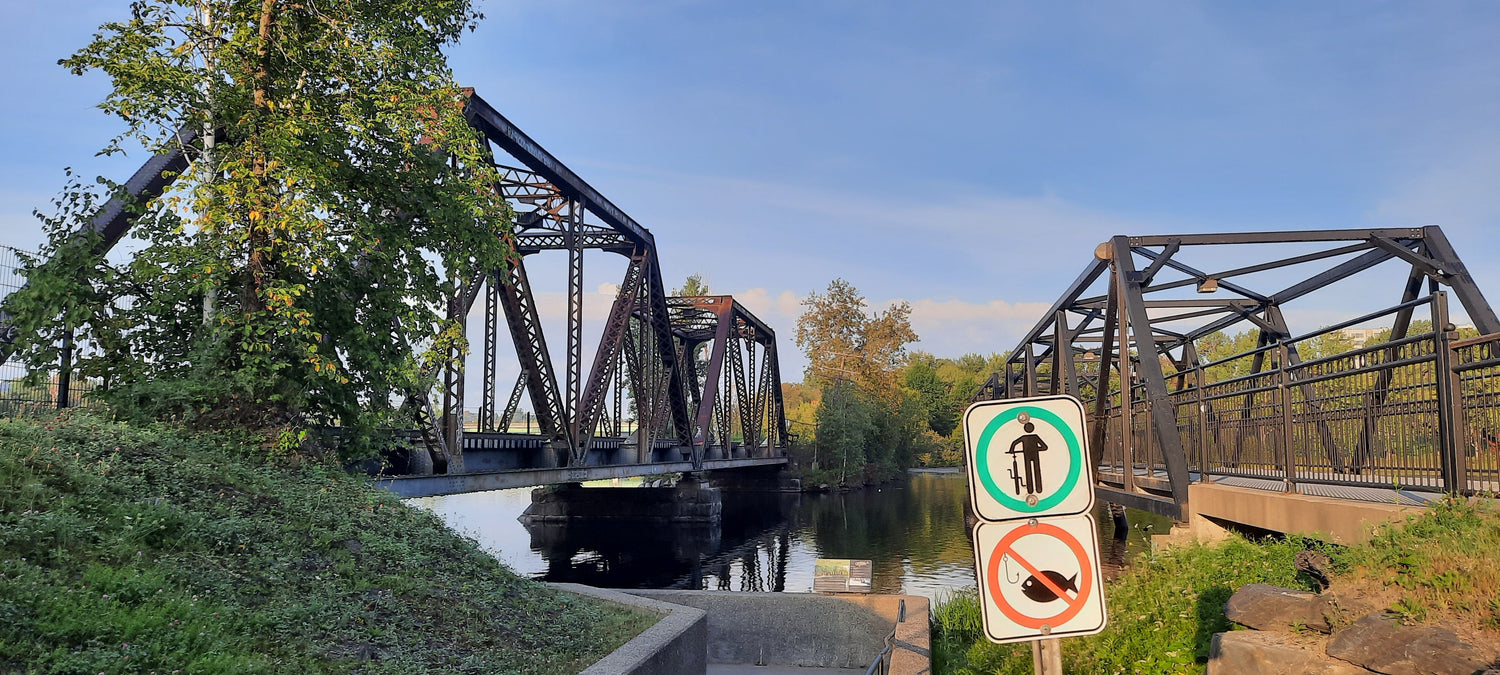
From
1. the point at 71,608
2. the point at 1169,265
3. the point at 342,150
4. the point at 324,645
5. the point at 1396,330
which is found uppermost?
the point at 342,150

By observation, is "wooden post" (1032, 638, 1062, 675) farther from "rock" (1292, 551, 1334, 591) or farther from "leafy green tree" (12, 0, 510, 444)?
"leafy green tree" (12, 0, 510, 444)


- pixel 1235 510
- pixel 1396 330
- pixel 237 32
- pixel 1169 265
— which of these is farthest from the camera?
pixel 1169 265

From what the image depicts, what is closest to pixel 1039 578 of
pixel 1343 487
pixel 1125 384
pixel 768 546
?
pixel 1343 487

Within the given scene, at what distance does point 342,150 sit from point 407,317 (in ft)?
6.60

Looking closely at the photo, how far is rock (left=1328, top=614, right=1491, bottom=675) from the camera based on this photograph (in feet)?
13.0

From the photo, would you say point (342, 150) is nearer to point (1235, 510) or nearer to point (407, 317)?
point (407, 317)

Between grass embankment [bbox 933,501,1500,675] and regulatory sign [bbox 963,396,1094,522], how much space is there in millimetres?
2439

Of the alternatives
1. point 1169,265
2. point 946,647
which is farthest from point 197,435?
point 1169,265

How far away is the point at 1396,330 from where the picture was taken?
1298 centimetres

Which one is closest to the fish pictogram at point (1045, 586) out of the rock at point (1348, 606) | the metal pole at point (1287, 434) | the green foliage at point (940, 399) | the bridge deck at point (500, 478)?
the rock at point (1348, 606)

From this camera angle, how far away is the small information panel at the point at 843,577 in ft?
39.8

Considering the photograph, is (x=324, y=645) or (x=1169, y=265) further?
(x=1169, y=265)

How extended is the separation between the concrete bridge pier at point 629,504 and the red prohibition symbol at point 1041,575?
38568 mm

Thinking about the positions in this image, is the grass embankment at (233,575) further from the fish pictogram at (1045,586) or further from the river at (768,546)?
the river at (768,546)
